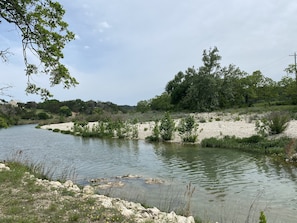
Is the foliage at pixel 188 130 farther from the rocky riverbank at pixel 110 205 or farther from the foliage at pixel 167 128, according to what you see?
the rocky riverbank at pixel 110 205

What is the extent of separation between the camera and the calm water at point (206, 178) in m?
7.53

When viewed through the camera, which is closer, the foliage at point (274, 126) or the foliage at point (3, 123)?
A: the foliage at point (3, 123)

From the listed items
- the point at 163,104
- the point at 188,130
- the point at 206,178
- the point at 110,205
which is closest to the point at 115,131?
the point at 188,130

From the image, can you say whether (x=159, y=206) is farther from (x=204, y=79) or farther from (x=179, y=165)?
(x=204, y=79)

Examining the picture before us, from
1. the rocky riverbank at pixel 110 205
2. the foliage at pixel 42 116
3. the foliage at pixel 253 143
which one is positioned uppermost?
the foliage at pixel 42 116

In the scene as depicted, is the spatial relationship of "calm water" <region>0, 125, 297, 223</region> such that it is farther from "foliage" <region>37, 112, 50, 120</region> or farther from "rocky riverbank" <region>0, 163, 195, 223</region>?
"foliage" <region>37, 112, 50, 120</region>

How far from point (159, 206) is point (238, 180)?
440 centimetres

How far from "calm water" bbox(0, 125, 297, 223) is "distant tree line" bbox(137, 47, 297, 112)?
106ft

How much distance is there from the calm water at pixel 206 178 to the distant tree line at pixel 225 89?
32.3 metres

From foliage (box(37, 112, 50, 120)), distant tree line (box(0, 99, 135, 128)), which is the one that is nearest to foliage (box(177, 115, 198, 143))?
distant tree line (box(0, 99, 135, 128))

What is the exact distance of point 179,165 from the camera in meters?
13.3

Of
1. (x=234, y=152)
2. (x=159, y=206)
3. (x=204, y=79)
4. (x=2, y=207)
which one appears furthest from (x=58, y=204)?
(x=204, y=79)

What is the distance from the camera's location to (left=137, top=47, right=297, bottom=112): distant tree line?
48688 mm

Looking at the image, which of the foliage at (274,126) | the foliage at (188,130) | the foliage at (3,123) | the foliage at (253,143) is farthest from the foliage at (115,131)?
the foliage at (3,123)
